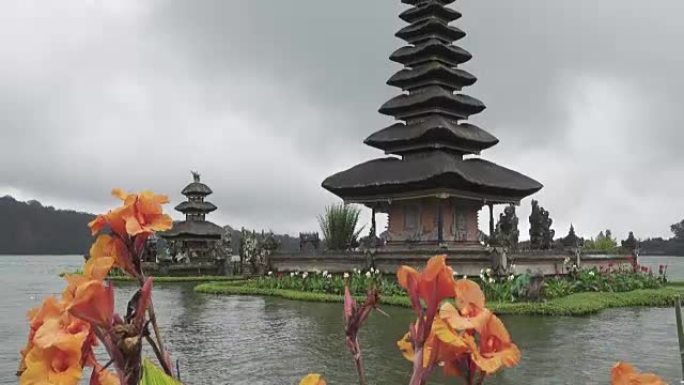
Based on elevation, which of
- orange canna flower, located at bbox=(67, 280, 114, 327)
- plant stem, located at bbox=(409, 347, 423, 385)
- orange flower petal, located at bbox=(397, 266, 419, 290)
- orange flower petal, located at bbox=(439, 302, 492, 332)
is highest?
orange flower petal, located at bbox=(397, 266, 419, 290)

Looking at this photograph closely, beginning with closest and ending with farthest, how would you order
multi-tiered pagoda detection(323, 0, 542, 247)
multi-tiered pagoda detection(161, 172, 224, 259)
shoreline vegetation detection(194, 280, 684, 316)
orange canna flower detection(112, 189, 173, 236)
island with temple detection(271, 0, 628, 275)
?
orange canna flower detection(112, 189, 173, 236)
shoreline vegetation detection(194, 280, 684, 316)
island with temple detection(271, 0, 628, 275)
multi-tiered pagoda detection(323, 0, 542, 247)
multi-tiered pagoda detection(161, 172, 224, 259)

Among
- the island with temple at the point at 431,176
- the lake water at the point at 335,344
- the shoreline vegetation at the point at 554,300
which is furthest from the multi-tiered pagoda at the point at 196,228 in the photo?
the lake water at the point at 335,344

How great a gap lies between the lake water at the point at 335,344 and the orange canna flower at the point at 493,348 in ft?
23.5

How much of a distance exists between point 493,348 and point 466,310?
0.30ft

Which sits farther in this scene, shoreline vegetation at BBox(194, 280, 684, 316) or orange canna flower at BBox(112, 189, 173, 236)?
shoreline vegetation at BBox(194, 280, 684, 316)

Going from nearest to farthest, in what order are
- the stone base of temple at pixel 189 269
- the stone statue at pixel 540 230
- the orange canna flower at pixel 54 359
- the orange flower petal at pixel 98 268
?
the orange canna flower at pixel 54 359 → the orange flower petal at pixel 98 268 → the stone statue at pixel 540 230 → the stone base of temple at pixel 189 269

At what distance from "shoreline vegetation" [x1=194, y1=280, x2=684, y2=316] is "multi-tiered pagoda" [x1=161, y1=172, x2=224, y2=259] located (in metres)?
16.6

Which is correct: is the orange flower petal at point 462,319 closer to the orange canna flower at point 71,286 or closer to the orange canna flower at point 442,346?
the orange canna flower at point 442,346

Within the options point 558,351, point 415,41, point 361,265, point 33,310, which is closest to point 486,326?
point 33,310

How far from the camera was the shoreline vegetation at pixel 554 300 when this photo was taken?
15.2m

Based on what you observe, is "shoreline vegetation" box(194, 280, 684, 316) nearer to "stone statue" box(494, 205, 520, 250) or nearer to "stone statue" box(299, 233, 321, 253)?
"stone statue" box(494, 205, 520, 250)

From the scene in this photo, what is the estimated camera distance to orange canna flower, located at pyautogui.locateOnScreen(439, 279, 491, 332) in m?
1.14

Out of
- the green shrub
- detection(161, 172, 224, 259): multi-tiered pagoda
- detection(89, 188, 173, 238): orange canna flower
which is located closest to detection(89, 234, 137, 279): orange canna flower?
detection(89, 188, 173, 238): orange canna flower

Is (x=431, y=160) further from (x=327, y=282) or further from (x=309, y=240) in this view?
(x=309, y=240)
